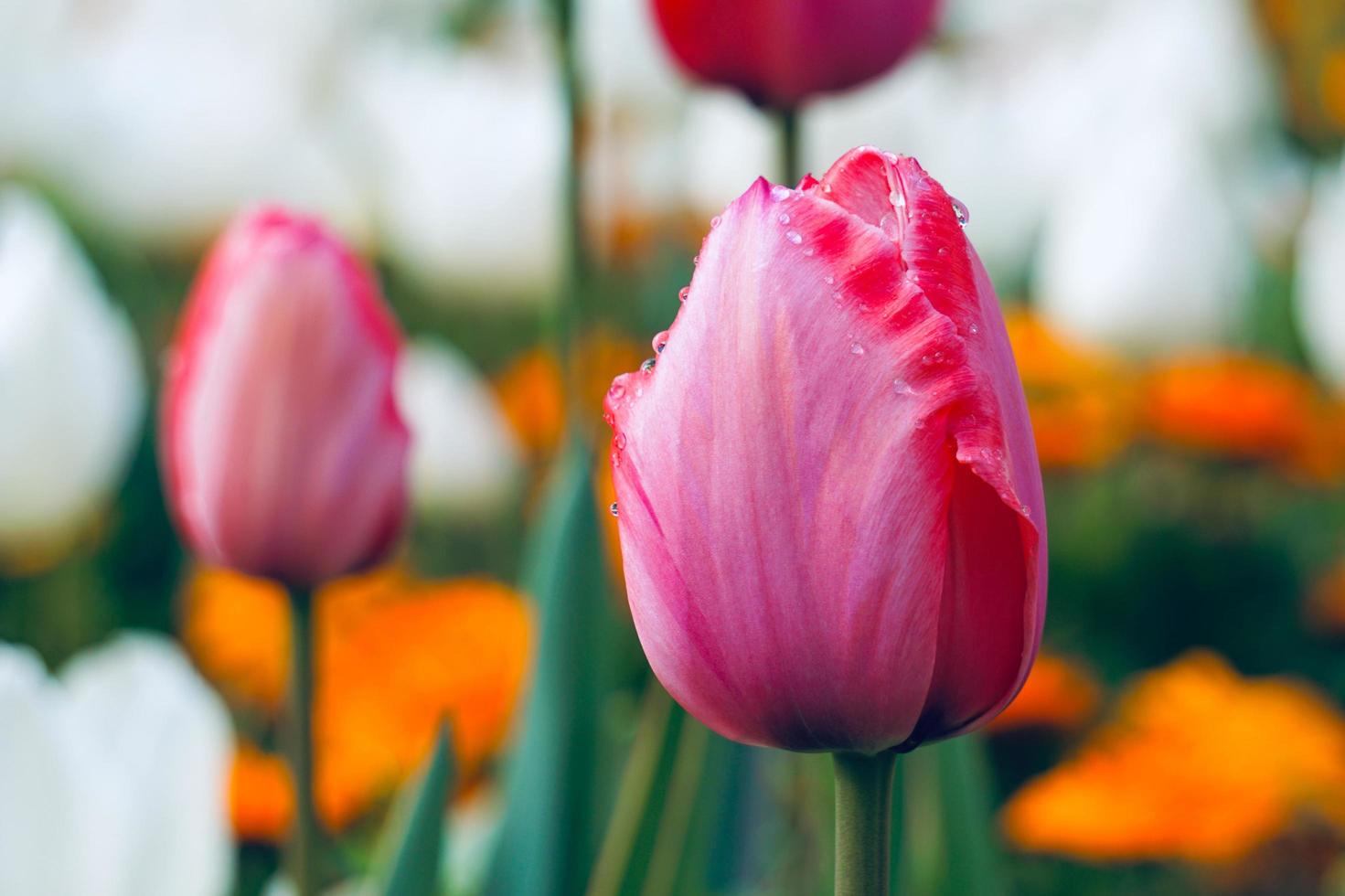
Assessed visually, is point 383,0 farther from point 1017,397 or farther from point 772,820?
point 1017,397

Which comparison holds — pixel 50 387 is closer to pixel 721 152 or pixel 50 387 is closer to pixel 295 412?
pixel 295 412

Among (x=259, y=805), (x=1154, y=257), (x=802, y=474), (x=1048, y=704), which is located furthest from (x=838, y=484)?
(x=1154, y=257)

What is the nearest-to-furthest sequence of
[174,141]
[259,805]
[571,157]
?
[571,157] < [259,805] < [174,141]

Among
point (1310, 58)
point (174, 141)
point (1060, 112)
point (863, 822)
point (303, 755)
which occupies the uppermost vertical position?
point (863, 822)

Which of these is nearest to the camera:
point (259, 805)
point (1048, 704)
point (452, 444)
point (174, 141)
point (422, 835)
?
point (422, 835)

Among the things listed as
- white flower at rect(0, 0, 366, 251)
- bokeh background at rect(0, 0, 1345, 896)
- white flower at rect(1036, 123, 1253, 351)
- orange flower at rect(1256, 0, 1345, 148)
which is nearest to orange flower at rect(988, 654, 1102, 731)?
bokeh background at rect(0, 0, 1345, 896)

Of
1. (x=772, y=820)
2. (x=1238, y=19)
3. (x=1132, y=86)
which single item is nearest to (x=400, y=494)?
(x=772, y=820)
